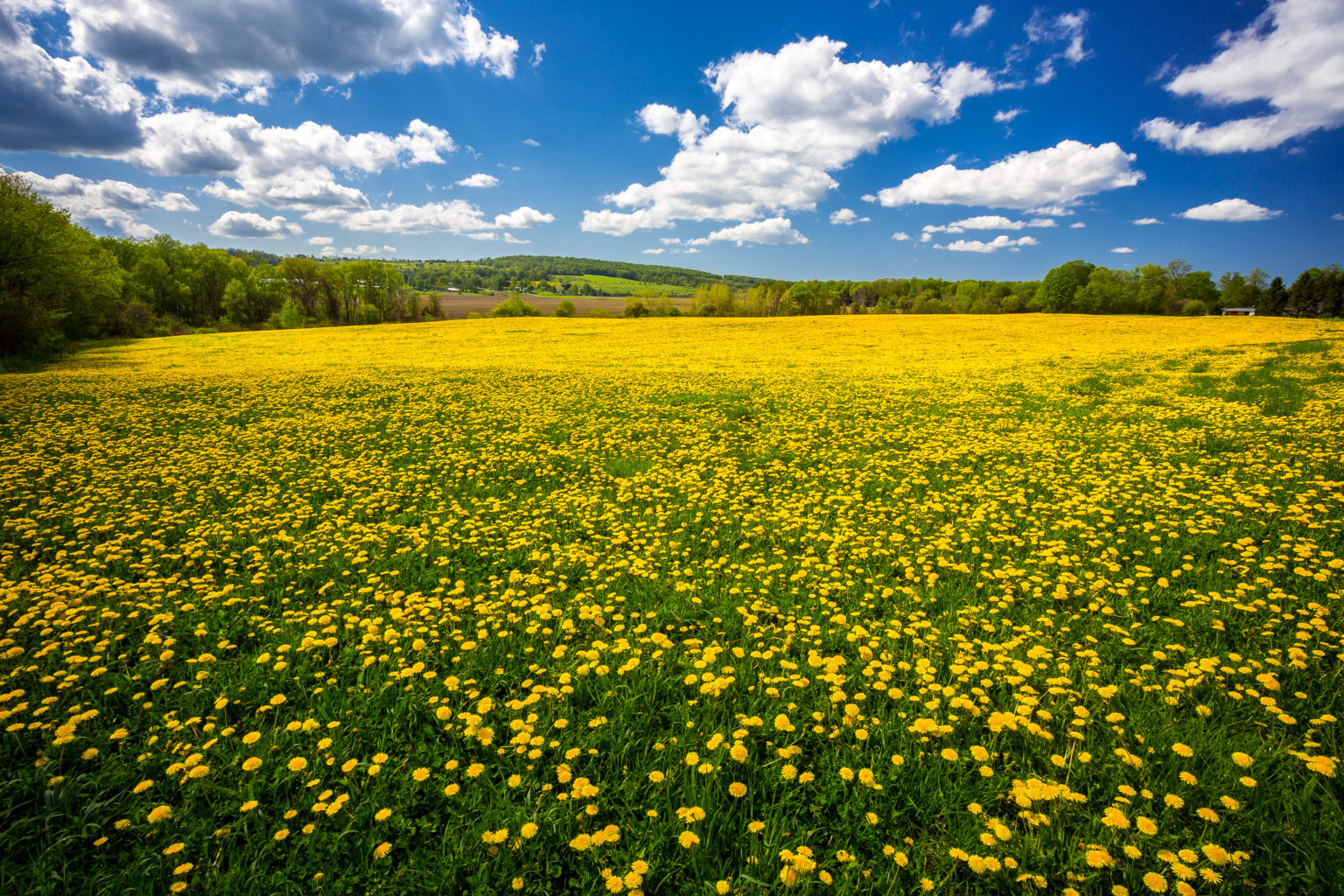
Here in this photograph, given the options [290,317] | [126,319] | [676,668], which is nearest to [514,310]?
[290,317]

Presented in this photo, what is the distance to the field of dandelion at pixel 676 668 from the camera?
2.77m

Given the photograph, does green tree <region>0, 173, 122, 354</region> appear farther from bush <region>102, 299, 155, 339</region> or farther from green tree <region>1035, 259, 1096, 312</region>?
green tree <region>1035, 259, 1096, 312</region>

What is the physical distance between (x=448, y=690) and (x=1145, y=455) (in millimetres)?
12106

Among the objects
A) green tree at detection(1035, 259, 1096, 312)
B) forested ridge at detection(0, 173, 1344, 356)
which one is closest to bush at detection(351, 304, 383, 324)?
forested ridge at detection(0, 173, 1344, 356)

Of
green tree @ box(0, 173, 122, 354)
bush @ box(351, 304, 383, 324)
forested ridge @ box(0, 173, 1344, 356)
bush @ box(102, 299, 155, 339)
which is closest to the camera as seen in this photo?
green tree @ box(0, 173, 122, 354)

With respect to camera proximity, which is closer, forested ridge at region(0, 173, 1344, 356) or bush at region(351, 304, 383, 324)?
forested ridge at region(0, 173, 1344, 356)

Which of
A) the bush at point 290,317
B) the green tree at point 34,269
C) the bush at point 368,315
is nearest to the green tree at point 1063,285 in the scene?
the bush at point 368,315

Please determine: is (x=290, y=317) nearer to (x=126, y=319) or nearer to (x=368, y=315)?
(x=368, y=315)

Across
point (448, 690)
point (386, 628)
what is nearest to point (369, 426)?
point (386, 628)

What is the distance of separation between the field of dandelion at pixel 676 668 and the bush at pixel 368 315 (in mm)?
61884

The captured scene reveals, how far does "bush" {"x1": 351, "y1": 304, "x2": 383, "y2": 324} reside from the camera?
6444 centimetres

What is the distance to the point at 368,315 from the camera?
6462 cm

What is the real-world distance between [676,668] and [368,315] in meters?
→ 74.3

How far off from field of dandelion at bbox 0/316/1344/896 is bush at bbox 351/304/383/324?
61.9m
